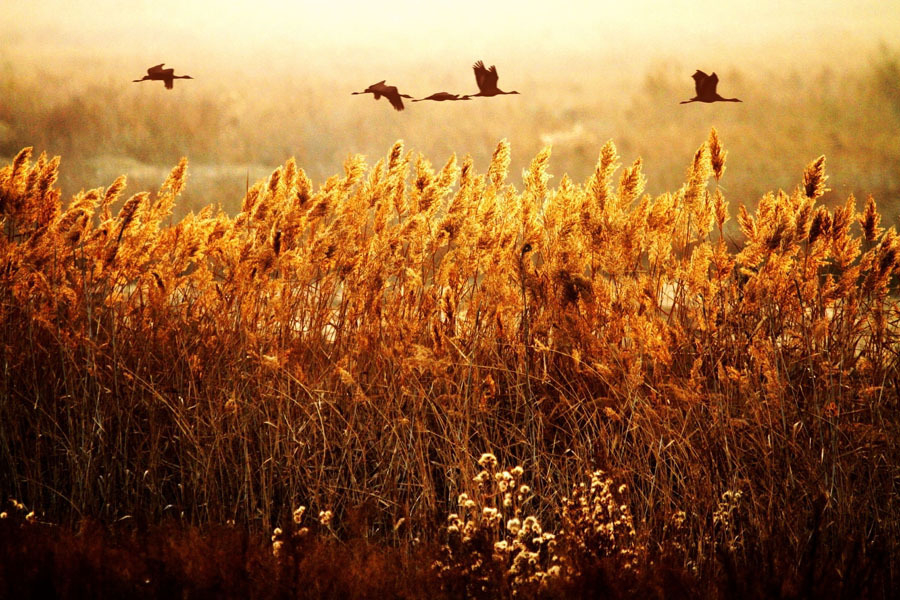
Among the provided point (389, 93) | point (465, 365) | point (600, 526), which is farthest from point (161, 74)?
point (600, 526)

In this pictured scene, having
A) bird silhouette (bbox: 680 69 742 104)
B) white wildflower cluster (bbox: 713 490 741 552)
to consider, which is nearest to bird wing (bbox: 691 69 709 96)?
bird silhouette (bbox: 680 69 742 104)

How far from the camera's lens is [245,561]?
7.15 feet

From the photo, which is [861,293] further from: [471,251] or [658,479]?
[471,251]

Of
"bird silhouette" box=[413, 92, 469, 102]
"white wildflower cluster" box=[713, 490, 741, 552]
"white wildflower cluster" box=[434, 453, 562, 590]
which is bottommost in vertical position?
"white wildflower cluster" box=[713, 490, 741, 552]

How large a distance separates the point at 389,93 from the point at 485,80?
0.50 metres

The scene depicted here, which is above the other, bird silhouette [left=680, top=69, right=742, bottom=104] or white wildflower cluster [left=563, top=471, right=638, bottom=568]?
bird silhouette [left=680, top=69, right=742, bottom=104]

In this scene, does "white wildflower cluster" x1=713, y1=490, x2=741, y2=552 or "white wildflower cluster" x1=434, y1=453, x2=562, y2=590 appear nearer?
"white wildflower cluster" x1=434, y1=453, x2=562, y2=590

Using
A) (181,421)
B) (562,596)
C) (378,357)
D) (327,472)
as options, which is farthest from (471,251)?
(562,596)

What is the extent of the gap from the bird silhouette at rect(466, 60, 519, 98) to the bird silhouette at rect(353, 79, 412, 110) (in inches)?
14.0

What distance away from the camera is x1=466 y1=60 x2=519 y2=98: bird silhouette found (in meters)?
4.05

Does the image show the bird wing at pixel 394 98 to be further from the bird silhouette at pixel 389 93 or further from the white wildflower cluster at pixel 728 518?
the white wildflower cluster at pixel 728 518

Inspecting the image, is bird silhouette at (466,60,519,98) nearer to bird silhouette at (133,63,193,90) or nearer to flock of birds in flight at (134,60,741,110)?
flock of birds in flight at (134,60,741,110)

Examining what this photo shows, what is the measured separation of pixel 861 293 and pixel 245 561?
230 cm

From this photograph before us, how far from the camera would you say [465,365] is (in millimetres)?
2900
